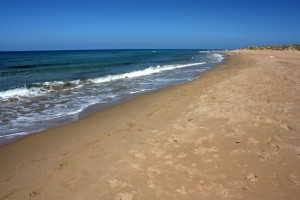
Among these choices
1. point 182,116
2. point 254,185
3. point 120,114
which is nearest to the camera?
point 254,185

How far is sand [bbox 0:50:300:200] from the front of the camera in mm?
3545

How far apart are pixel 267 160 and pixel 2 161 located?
15.7ft

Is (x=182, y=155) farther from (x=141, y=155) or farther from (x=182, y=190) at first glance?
(x=182, y=190)

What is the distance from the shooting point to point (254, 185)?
3.54 m

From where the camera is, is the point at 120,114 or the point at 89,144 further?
the point at 120,114

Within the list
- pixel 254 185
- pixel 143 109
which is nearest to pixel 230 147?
pixel 254 185

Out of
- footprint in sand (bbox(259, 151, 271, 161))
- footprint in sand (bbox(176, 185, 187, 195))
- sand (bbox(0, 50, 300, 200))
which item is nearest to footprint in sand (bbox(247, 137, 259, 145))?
sand (bbox(0, 50, 300, 200))

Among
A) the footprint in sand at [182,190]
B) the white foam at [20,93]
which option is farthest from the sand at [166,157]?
the white foam at [20,93]

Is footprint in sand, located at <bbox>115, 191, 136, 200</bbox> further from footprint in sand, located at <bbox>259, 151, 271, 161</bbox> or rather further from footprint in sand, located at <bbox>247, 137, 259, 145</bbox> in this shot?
footprint in sand, located at <bbox>247, 137, 259, 145</bbox>

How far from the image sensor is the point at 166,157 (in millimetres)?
4461

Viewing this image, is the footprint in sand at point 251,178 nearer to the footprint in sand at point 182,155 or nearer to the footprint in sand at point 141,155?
the footprint in sand at point 182,155

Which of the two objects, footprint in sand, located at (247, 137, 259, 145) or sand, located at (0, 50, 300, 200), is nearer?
sand, located at (0, 50, 300, 200)

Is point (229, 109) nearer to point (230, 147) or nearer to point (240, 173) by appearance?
point (230, 147)

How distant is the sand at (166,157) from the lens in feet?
11.6
